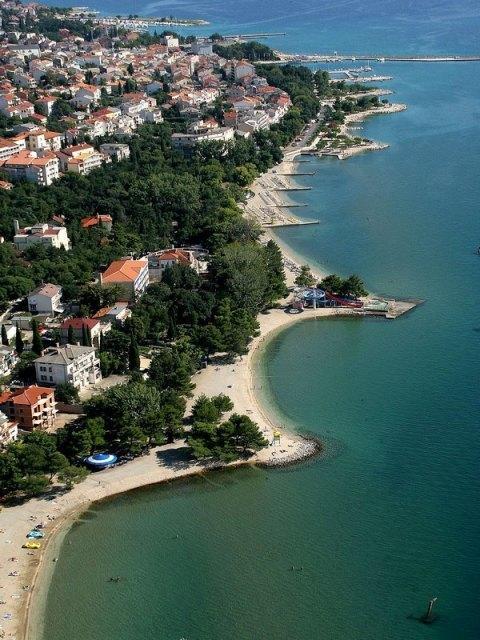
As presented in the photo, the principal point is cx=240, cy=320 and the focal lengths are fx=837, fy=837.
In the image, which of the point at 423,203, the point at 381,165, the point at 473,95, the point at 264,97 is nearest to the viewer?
the point at 423,203

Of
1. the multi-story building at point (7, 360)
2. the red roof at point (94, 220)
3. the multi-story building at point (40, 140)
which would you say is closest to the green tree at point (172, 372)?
the multi-story building at point (7, 360)

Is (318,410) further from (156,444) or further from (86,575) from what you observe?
(86,575)

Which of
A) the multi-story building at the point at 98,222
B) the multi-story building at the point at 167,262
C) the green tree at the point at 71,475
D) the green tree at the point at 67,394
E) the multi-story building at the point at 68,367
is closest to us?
the green tree at the point at 71,475

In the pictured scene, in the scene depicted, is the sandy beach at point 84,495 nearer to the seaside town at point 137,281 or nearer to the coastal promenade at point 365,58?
the seaside town at point 137,281

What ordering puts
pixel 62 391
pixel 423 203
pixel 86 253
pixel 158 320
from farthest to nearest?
1. pixel 423 203
2. pixel 86 253
3. pixel 158 320
4. pixel 62 391

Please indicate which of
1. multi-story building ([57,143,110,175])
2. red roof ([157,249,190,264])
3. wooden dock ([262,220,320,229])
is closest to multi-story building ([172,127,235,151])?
multi-story building ([57,143,110,175])

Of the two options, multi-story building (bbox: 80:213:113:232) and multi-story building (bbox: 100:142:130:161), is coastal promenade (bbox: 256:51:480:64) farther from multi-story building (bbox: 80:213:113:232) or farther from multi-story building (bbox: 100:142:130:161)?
multi-story building (bbox: 80:213:113:232)

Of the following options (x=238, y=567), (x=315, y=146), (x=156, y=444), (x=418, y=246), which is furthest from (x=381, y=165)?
(x=238, y=567)
